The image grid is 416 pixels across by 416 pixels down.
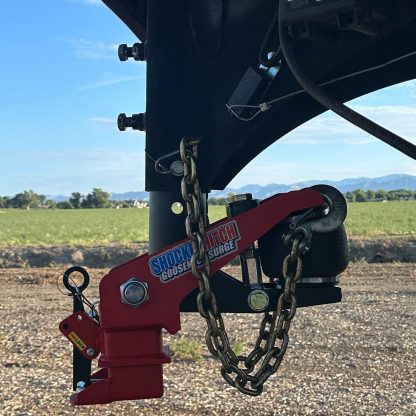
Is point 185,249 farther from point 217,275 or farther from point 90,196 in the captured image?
point 90,196

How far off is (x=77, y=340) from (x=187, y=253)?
574 millimetres

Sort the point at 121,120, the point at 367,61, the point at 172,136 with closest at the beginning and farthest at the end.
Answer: the point at 367,61, the point at 172,136, the point at 121,120

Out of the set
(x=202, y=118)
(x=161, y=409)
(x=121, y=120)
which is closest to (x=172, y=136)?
(x=202, y=118)

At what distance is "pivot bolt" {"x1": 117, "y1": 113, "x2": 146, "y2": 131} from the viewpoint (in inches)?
90.2

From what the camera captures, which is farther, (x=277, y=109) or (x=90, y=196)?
(x=90, y=196)

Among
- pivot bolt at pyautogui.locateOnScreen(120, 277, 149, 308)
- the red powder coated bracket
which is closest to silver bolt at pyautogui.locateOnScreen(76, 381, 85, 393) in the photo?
the red powder coated bracket

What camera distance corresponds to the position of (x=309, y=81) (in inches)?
73.3

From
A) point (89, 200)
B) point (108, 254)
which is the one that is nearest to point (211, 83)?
point (108, 254)

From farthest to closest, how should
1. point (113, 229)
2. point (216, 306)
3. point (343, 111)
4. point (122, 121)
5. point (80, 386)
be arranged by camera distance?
point (113, 229) → point (122, 121) → point (80, 386) → point (216, 306) → point (343, 111)

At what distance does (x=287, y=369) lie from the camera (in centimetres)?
591

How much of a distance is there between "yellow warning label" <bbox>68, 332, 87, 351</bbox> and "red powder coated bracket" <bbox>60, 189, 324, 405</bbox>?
16 cm

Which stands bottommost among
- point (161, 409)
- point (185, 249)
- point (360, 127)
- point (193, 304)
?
Answer: point (161, 409)

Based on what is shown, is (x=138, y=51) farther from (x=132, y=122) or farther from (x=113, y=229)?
(x=113, y=229)

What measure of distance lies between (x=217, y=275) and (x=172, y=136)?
499 mm
